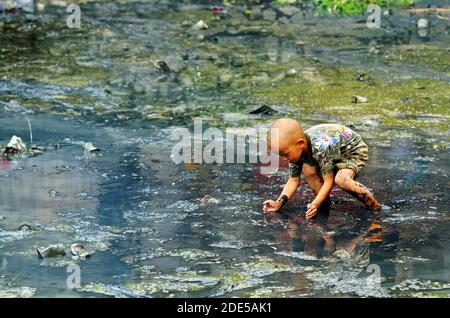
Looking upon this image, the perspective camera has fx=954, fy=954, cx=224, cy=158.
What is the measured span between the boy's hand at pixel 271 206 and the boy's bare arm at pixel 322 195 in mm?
243

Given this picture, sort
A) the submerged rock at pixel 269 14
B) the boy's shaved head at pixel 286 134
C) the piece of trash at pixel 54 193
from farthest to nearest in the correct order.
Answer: the submerged rock at pixel 269 14
the piece of trash at pixel 54 193
the boy's shaved head at pixel 286 134

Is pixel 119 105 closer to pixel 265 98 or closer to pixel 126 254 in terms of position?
pixel 265 98

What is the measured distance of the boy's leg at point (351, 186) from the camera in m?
6.52

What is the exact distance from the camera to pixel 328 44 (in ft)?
41.4

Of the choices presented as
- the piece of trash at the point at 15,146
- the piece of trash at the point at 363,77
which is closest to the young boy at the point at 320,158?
the piece of trash at the point at 15,146

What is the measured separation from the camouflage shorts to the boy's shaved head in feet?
1.31

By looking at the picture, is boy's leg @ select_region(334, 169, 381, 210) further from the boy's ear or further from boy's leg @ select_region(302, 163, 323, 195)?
the boy's ear

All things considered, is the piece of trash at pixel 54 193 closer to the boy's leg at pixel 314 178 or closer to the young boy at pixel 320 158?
the young boy at pixel 320 158

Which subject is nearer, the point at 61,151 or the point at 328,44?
the point at 61,151

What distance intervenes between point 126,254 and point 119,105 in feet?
13.6

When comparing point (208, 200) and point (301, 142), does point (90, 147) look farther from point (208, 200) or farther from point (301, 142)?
point (301, 142)

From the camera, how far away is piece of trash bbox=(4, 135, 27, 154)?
8.19 m

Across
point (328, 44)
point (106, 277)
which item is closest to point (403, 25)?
point (328, 44)

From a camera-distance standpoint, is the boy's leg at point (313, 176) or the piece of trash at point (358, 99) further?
the piece of trash at point (358, 99)
